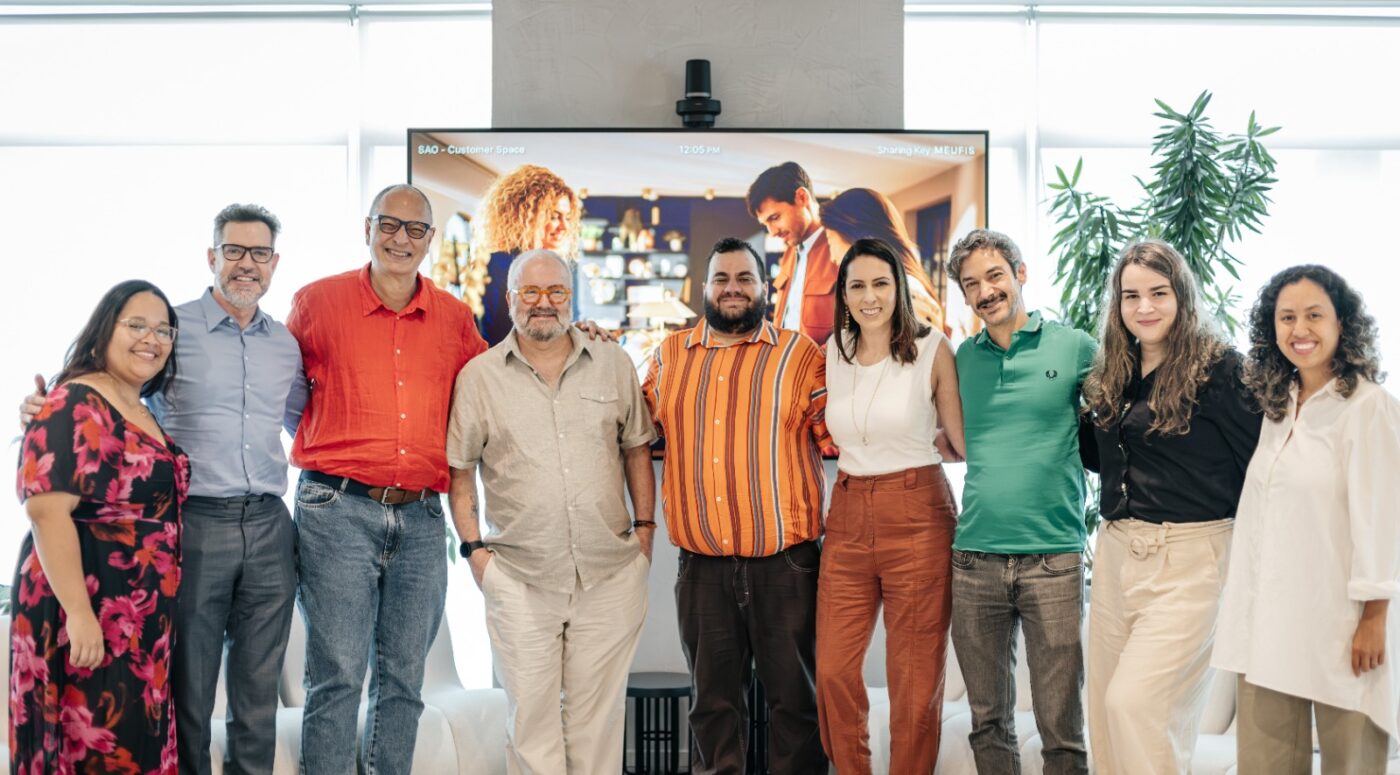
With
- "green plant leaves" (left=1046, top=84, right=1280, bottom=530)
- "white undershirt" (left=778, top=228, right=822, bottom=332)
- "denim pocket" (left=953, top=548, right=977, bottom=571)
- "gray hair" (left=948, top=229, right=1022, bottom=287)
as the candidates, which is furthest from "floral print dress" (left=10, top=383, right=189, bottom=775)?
"green plant leaves" (left=1046, top=84, right=1280, bottom=530)

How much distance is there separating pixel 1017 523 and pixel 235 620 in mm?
2203

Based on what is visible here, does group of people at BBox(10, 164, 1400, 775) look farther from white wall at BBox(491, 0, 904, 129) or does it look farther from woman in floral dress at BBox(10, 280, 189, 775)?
white wall at BBox(491, 0, 904, 129)

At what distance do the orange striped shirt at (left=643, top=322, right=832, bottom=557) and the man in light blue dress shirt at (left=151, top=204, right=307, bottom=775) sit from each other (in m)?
1.17

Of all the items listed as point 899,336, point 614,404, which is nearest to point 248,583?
point 614,404

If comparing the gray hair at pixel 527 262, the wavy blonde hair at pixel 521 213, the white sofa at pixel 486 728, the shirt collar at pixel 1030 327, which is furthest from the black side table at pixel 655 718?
the shirt collar at pixel 1030 327

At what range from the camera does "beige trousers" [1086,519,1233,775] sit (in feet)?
9.63

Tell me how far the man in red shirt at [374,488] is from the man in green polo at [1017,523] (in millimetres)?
1582

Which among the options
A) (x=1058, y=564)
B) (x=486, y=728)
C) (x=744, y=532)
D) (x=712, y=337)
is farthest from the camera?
(x=486, y=728)

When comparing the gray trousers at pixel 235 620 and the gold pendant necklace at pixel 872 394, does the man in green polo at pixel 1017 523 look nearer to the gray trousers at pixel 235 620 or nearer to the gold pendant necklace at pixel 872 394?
the gold pendant necklace at pixel 872 394

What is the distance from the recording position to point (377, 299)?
3520 mm

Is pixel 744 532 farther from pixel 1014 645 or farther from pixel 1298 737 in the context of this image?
pixel 1298 737

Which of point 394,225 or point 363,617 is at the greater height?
point 394,225

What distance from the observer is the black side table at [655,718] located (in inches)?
168

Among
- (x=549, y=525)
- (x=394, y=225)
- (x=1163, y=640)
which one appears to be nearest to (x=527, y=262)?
(x=394, y=225)
